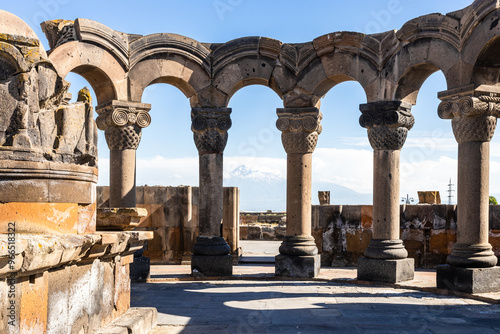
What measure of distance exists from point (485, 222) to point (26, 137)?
717 cm

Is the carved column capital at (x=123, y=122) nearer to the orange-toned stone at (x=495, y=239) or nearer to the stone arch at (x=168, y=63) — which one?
the stone arch at (x=168, y=63)

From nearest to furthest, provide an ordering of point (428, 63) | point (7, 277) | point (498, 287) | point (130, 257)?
point (7, 277) → point (130, 257) → point (498, 287) → point (428, 63)

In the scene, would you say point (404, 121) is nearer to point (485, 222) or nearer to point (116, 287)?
point (485, 222)

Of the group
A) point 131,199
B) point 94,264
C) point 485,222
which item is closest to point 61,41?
point 131,199

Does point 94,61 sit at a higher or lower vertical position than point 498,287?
higher

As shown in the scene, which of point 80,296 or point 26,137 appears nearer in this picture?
point 26,137

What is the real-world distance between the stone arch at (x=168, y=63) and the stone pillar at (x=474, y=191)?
484 cm

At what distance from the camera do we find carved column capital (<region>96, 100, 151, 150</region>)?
1023 cm

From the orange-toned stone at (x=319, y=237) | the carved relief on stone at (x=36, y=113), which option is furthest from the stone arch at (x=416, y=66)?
the carved relief on stone at (x=36, y=113)

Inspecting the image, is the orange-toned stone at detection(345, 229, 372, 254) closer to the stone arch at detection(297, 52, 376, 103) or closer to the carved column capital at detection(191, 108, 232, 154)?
the stone arch at detection(297, 52, 376, 103)

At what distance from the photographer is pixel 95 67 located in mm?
10078

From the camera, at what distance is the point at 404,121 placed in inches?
388

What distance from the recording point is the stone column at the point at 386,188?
9727 millimetres

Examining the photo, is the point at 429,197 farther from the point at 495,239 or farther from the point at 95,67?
the point at 95,67
